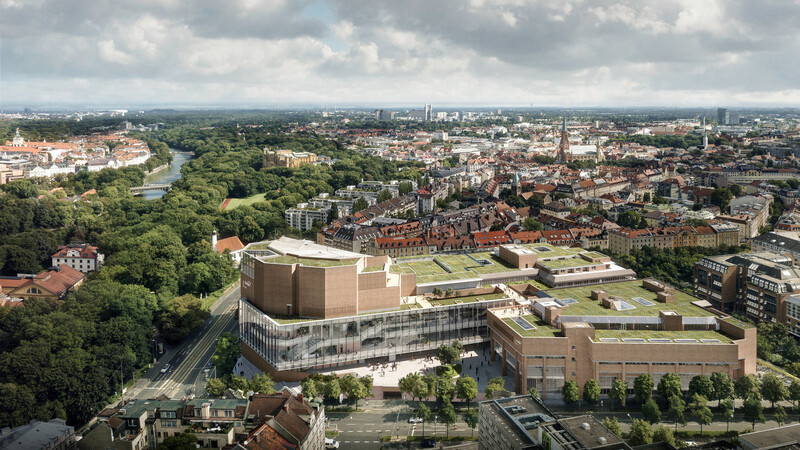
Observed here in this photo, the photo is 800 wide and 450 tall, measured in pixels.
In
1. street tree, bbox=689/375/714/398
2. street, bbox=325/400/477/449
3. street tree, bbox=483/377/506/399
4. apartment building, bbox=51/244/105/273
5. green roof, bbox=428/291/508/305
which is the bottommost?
street, bbox=325/400/477/449

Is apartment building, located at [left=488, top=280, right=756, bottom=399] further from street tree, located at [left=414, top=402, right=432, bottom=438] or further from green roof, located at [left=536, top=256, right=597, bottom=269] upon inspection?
green roof, located at [left=536, top=256, right=597, bottom=269]

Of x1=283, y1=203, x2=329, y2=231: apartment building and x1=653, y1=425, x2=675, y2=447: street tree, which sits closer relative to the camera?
x1=653, y1=425, x2=675, y2=447: street tree

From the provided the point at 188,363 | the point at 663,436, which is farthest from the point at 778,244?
the point at 188,363

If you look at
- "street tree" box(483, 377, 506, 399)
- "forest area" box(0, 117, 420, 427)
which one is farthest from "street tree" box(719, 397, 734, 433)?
"forest area" box(0, 117, 420, 427)

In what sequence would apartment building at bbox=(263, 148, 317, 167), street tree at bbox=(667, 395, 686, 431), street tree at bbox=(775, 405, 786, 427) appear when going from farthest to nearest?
apartment building at bbox=(263, 148, 317, 167), street tree at bbox=(775, 405, 786, 427), street tree at bbox=(667, 395, 686, 431)

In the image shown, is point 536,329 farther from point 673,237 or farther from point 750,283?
point 673,237

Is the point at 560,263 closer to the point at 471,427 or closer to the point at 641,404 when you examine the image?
the point at 641,404
